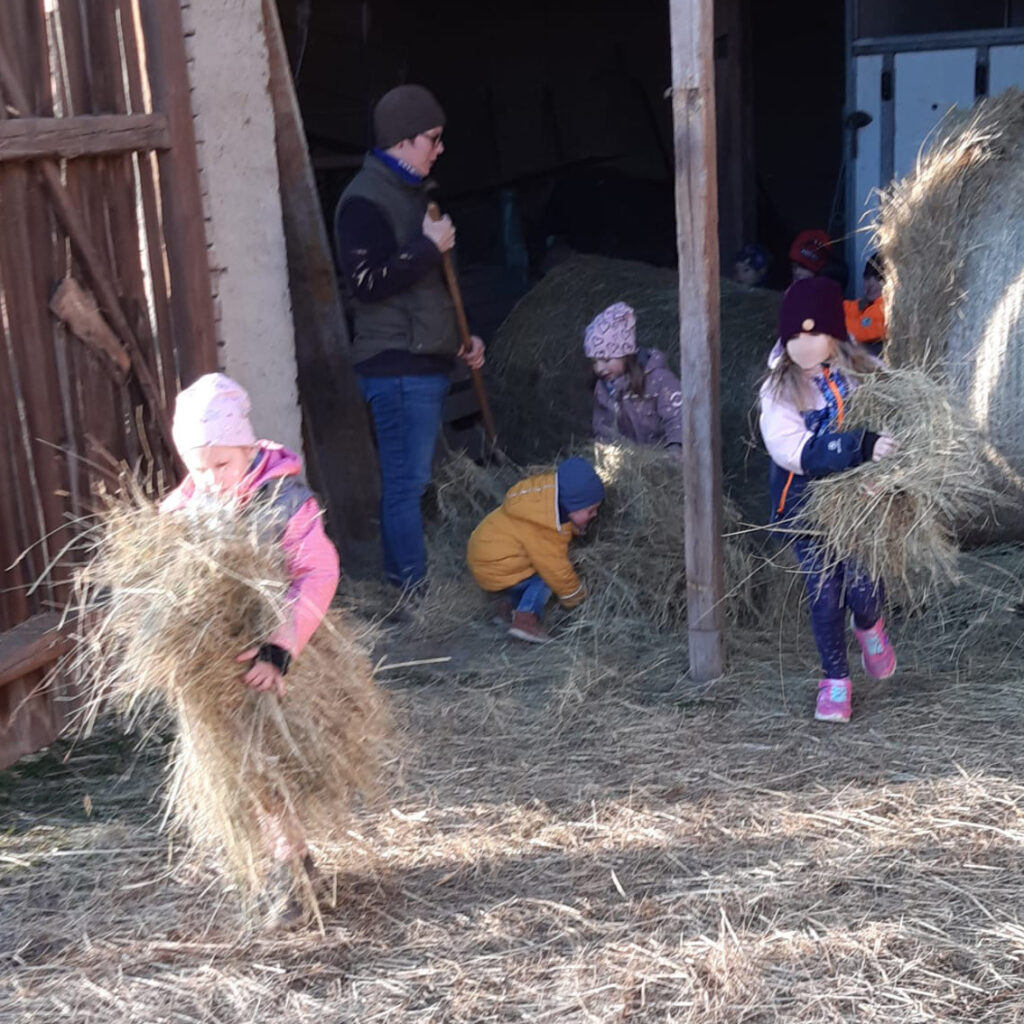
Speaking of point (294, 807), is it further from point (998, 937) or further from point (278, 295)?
point (278, 295)

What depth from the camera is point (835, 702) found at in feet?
13.9

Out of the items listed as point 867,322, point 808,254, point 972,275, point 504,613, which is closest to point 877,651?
point 972,275

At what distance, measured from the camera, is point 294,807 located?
3158mm

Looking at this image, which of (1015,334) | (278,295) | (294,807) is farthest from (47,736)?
(1015,334)

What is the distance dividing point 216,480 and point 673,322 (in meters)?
4.15

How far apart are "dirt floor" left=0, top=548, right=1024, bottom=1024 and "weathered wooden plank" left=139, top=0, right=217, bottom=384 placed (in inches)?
52.1

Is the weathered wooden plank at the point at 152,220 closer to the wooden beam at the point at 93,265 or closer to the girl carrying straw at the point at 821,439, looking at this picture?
the wooden beam at the point at 93,265

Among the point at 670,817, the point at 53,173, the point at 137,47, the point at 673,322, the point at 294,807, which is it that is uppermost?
the point at 137,47

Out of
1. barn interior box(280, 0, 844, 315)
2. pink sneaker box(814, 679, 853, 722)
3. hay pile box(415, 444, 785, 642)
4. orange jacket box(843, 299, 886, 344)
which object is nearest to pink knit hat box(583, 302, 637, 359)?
hay pile box(415, 444, 785, 642)

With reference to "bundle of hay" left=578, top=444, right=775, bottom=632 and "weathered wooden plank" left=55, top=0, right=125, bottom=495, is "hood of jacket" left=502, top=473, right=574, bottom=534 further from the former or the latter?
"weathered wooden plank" left=55, top=0, right=125, bottom=495

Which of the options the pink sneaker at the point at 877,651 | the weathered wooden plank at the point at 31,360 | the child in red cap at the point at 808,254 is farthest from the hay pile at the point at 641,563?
the child in red cap at the point at 808,254

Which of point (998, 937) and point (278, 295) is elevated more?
point (278, 295)

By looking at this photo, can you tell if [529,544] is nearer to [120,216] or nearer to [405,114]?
[405,114]

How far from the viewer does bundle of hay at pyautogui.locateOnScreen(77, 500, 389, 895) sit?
2951 millimetres
